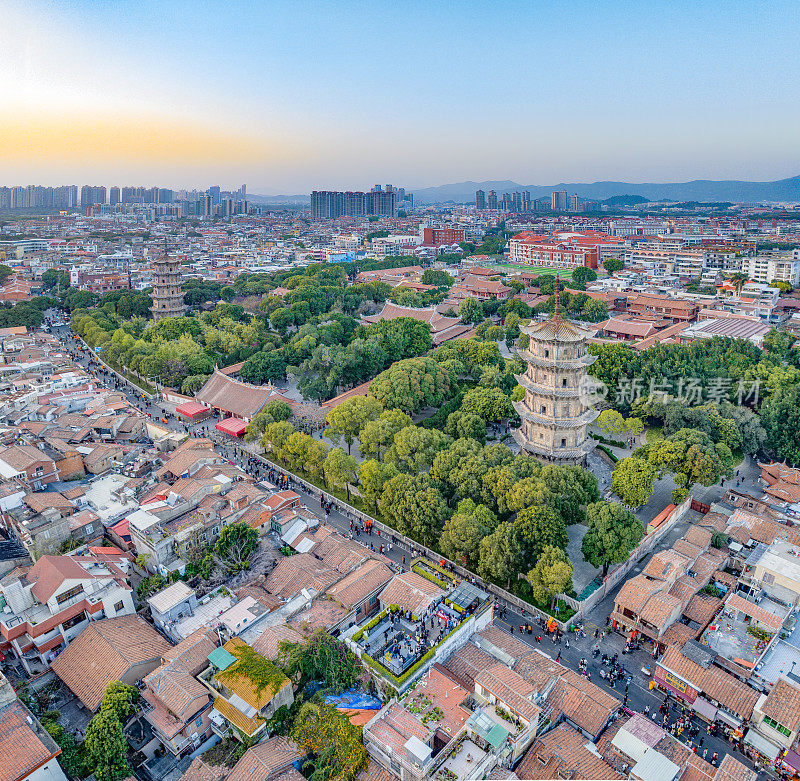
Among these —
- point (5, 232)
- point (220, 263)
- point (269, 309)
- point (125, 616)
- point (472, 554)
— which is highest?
point (5, 232)

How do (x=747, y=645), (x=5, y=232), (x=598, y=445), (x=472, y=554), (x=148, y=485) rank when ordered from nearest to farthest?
1. (x=747, y=645)
2. (x=472, y=554)
3. (x=148, y=485)
4. (x=598, y=445)
5. (x=5, y=232)

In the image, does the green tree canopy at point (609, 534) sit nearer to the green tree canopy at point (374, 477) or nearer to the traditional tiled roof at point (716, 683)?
the traditional tiled roof at point (716, 683)

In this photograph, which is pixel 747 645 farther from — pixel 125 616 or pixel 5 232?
pixel 5 232

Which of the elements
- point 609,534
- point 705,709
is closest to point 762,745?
point 705,709

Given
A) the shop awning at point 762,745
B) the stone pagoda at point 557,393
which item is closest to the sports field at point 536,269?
the stone pagoda at point 557,393

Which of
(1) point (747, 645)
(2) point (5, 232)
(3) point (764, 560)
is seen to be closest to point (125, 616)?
(1) point (747, 645)

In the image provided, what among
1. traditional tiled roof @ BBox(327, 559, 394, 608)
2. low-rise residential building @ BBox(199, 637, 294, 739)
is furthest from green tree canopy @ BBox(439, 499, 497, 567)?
low-rise residential building @ BBox(199, 637, 294, 739)

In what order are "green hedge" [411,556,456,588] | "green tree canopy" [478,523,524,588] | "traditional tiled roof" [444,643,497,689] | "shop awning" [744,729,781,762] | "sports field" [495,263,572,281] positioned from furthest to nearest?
"sports field" [495,263,572,281] → "green hedge" [411,556,456,588] → "green tree canopy" [478,523,524,588] → "traditional tiled roof" [444,643,497,689] → "shop awning" [744,729,781,762]

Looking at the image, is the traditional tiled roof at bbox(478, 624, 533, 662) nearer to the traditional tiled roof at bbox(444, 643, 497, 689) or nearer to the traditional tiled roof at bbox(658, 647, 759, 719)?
the traditional tiled roof at bbox(444, 643, 497, 689)
